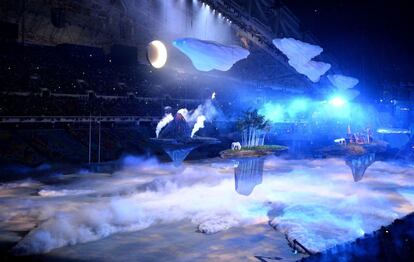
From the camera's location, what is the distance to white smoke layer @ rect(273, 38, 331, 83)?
2302 centimetres

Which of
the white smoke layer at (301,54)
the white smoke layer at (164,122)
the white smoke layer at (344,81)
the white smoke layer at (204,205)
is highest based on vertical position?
the white smoke layer at (301,54)

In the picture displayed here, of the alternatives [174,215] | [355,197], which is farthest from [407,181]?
[174,215]

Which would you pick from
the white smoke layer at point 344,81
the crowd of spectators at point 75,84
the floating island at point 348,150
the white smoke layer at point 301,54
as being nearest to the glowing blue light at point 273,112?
the white smoke layer at point 301,54

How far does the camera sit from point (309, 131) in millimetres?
24109

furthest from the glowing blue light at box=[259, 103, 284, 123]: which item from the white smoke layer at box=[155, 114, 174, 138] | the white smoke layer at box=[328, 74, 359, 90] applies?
the white smoke layer at box=[155, 114, 174, 138]

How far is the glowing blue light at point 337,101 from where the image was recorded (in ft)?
98.9

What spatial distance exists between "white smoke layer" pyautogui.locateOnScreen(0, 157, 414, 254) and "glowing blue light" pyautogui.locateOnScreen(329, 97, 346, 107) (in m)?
19.2

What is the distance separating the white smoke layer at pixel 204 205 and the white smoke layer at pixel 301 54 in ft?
42.0

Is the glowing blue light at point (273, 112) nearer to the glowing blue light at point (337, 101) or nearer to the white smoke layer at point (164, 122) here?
the glowing blue light at point (337, 101)

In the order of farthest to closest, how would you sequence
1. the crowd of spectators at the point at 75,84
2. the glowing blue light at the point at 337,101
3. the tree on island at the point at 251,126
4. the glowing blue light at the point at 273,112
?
the glowing blue light at the point at 337,101 → the glowing blue light at the point at 273,112 → the crowd of spectators at the point at 75,84 → the tree on island at the point at 251,126

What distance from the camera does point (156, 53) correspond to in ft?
51.6

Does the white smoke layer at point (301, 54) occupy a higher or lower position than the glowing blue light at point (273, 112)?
higher

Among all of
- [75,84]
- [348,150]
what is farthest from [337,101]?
[75,84]

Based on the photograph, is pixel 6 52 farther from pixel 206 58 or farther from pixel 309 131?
pixel 309 131
